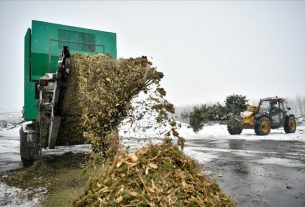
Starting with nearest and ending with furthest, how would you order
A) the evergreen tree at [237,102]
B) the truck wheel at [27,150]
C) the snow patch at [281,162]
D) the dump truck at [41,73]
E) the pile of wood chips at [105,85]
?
the pile of wood chips at [105,85] < the dump truck at [41,73] < the truck wheel at [27,150] < the snow patch at [281,162] < the evergreen tree at [237,102]

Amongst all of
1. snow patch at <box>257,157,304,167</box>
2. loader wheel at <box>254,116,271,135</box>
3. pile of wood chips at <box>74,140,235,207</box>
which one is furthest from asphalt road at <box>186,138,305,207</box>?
loader wheel at <box>254,116,271,135</box>

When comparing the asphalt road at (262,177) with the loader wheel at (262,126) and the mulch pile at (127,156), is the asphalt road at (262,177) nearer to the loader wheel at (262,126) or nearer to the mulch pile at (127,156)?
the mulch pile at (127,156)

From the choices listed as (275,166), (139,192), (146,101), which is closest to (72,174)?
(146,101)

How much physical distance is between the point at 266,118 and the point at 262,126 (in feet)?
1.73

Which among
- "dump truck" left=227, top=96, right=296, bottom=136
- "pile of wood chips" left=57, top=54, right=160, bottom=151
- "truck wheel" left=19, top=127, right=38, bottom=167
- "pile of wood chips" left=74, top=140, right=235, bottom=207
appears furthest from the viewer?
"dump truck" left=227, top=96, right=296, bottom=136

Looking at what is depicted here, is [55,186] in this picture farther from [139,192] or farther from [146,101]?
[139,192]

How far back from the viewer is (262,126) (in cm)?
1576

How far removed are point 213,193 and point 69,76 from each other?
301cm

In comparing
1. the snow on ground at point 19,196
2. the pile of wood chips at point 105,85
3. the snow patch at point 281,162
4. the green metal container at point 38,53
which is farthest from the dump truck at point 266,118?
the snow on ground at point 19,196

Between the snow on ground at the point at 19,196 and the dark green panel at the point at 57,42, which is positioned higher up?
the dark green panel at the point at 57,42

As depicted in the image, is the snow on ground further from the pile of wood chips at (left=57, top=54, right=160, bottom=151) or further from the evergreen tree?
the evergreen tree

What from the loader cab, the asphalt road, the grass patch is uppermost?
the loader cab

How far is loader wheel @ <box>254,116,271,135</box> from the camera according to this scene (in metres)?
15.4

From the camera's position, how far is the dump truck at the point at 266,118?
52.0 feet
